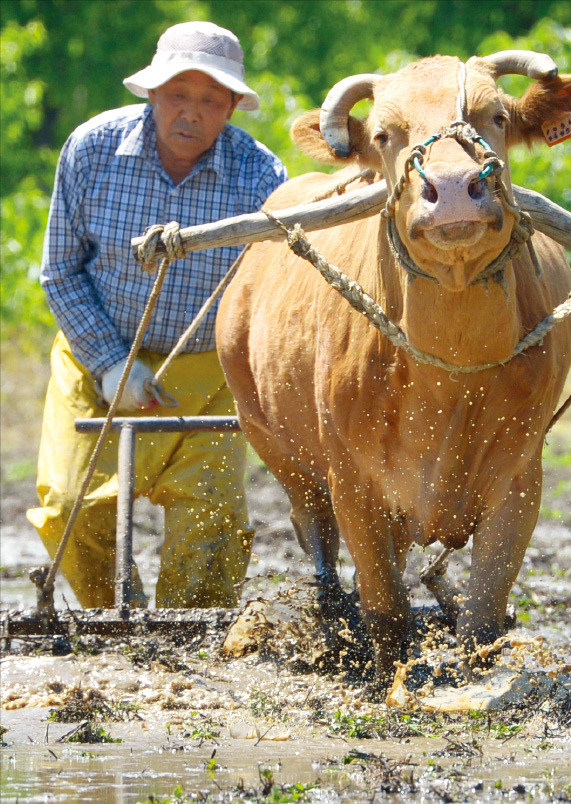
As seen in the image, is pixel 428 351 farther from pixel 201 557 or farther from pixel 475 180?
pixel 201 557

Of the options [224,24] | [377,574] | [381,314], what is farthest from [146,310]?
[224,24]

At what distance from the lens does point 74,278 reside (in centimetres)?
695

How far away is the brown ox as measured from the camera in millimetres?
4336

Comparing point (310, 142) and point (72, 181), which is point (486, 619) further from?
point (72, 181)

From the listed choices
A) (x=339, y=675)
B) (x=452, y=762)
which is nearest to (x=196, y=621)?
(x=339, y=675)

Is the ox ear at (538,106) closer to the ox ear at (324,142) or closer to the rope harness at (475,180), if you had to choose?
the rope harness at (475,180)

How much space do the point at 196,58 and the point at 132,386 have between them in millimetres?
1589

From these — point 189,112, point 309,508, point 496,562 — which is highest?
point 189,112

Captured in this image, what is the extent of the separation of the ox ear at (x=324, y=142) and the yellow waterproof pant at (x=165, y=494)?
219cm

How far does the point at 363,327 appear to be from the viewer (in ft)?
16.7

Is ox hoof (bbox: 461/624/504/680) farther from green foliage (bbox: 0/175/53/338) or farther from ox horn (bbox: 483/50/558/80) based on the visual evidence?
green foliage (bbox: 0/175/53/338)

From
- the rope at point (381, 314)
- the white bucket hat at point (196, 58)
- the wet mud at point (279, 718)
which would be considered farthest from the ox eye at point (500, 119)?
the white bucket hat at point (196, 58)

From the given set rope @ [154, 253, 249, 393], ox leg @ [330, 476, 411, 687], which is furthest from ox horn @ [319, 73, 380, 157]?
rope @ [154, 253, 249, 393]

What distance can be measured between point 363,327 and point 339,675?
1.47 meters
